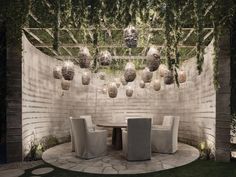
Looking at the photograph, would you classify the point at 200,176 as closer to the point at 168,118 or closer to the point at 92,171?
the point at 92,171

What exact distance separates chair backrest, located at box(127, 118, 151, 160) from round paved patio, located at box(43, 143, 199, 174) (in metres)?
0.18

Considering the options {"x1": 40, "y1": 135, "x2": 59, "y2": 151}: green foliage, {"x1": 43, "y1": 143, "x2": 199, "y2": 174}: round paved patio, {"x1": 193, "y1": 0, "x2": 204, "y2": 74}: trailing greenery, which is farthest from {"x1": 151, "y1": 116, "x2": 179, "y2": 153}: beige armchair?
{"x1": 40, "y1": 135, "x2": 59, "y2": 151}: green foliage

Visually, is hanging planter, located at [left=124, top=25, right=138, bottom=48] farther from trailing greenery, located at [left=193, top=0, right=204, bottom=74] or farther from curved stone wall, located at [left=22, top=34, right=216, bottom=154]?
curved stone wall, located at [left=22, top=34, right=216, bottom=154]

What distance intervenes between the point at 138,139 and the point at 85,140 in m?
1.17

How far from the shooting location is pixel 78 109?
9.18m

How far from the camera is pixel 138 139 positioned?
5195 mm

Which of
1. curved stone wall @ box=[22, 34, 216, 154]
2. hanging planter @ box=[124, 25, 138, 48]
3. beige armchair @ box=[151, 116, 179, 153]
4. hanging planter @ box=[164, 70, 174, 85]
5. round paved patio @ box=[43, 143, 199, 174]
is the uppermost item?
hanging planter @ box=[124, 25, 138, 48]

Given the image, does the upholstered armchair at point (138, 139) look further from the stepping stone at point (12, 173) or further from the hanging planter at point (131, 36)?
the stepping stone at point (12, 173)

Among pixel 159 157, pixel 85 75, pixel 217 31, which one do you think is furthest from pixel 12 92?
pixel 217 31

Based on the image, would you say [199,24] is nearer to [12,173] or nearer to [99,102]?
[12,173]

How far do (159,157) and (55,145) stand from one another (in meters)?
3.35

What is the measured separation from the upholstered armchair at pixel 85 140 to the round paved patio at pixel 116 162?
0.15m

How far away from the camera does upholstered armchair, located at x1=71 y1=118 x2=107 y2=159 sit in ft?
17.9

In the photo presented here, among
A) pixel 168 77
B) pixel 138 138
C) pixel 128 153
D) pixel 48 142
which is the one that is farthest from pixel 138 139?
pixel 48 142
